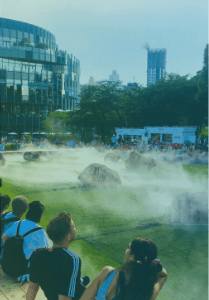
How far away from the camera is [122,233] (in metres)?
8.82

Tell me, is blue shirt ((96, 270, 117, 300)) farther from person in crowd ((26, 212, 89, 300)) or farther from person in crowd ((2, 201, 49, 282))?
person in crowd ((2, 201, 49, 282))

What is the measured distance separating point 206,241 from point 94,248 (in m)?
3.20

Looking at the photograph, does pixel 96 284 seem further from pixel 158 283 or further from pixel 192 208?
pixel 192 208

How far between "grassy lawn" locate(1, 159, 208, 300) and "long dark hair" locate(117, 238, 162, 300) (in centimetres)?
328

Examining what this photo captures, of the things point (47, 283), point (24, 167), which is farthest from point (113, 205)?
point (24, 167)

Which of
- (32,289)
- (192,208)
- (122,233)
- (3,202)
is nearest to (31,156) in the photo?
(122,233)

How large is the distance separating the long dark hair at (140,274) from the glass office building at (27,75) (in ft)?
164

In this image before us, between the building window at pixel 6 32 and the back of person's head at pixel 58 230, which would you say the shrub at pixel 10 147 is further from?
the back of person's head at pixel 58 230

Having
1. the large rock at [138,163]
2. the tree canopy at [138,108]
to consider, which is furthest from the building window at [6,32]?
the large rock at [138,163]

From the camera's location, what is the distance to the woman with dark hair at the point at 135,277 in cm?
273

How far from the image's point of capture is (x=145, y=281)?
9.00ft

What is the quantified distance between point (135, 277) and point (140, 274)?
0.05m

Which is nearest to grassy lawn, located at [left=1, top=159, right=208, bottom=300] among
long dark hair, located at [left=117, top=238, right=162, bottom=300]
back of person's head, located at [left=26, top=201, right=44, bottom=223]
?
back of person's head, located at [left=26, top=201, right=44, bottom=223]

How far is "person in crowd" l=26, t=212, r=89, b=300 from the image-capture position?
3.09 metres
